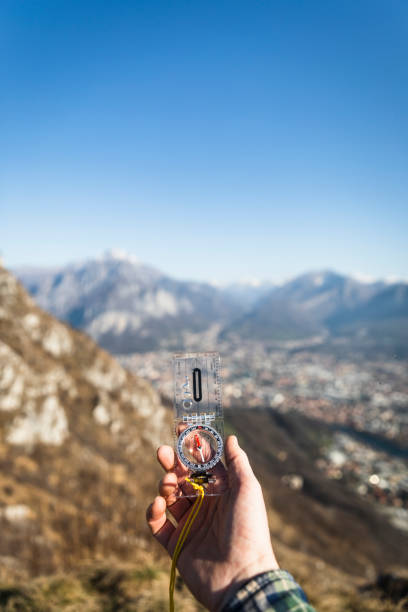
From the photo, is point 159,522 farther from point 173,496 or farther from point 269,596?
point 269,596

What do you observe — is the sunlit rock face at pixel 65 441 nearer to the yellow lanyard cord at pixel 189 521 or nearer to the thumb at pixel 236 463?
the yellow lanyard cord at pixel 189 521

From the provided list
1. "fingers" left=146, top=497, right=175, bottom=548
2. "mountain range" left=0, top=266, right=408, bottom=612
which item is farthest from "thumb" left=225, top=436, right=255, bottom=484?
"mountain range" left=0, top=266, right=408, bottom=612

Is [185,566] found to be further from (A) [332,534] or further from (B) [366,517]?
(B) [366,517]

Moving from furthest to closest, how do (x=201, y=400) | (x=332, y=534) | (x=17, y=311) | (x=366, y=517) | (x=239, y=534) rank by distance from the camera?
(x=366, y=517) → (x=332, y=534) → (x=17, y=311) → (x=201, y=400) → (x=239, y=534)

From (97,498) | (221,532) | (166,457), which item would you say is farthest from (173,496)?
(97,498)

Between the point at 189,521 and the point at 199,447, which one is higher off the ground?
the point at 199,447

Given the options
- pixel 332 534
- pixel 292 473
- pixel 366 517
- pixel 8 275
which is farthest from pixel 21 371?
pixel 292 473

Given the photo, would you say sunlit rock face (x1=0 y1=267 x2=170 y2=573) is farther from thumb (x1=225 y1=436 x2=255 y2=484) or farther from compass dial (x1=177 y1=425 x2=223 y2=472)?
thumb (x1=225 y1=436 x2=255 y2=484)

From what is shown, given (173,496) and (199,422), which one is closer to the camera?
(173,496)
